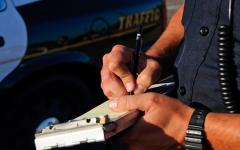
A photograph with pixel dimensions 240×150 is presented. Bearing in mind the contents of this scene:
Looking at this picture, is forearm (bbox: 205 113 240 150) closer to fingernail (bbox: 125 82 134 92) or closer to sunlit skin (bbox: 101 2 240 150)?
sunlit skin (bbox: 101 2 240 150)

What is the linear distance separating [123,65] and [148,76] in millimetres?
103

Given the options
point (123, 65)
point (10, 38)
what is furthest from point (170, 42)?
point (10, 38)

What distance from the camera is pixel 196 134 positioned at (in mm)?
1518

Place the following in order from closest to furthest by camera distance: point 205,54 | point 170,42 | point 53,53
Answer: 1. point 205,54
2. point 170,42
3. point 53,53

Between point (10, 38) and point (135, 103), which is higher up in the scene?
point (135, 103)

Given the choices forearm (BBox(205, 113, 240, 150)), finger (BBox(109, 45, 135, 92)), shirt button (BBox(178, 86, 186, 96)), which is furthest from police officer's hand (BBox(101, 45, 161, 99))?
forearm (BBox(205, 113, 240, 150))

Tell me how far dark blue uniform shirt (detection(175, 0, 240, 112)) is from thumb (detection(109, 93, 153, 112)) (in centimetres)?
27

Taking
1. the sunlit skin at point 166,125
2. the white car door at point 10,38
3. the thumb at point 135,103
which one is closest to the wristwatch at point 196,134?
the sunlit skin at point 166,125

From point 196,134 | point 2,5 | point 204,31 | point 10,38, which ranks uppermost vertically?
point 204,31

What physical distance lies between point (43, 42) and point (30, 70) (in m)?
0.24

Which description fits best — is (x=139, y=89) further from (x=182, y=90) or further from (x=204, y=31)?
(x=204, y=31)

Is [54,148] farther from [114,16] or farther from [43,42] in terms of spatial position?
[114,16]

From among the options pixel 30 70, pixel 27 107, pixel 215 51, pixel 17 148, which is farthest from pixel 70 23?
pixel 215 51

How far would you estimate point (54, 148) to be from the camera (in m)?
1.48
